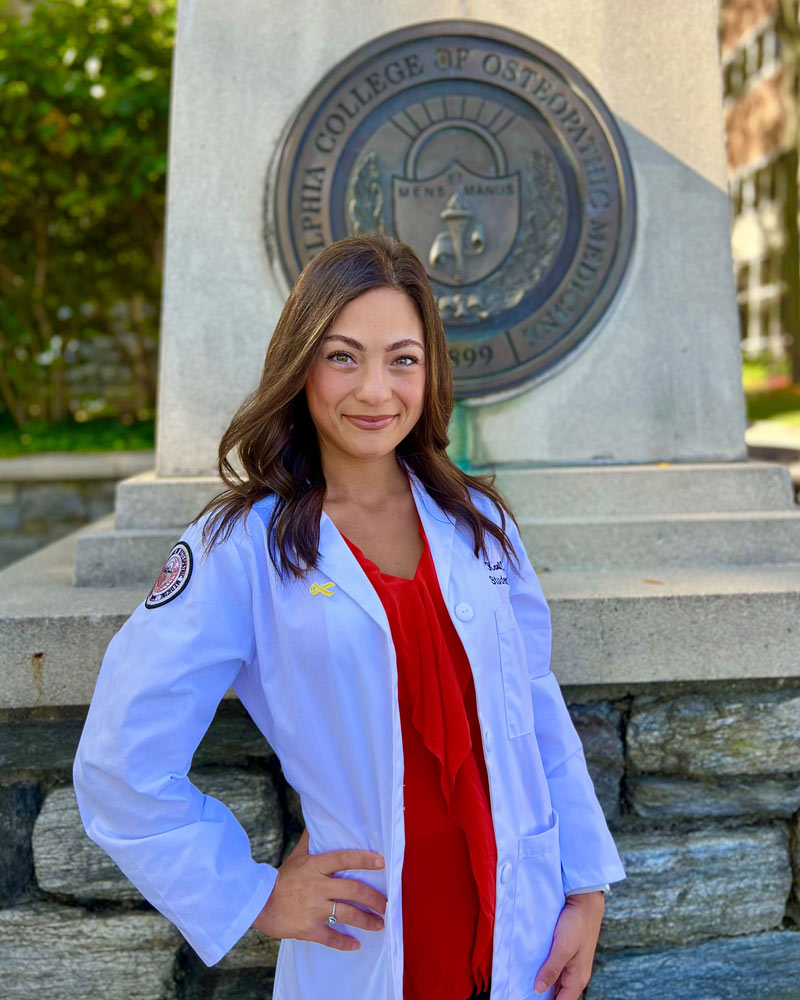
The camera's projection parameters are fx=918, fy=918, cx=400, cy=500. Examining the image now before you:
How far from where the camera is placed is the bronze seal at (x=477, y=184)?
2.73m

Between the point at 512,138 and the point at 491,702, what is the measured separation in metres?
1.87

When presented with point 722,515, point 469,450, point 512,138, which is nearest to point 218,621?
point 469,450

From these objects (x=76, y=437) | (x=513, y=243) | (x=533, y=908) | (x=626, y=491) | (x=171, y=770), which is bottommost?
A: (x=533, y=908)

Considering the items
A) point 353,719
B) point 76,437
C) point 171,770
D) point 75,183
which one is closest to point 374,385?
point 353,719

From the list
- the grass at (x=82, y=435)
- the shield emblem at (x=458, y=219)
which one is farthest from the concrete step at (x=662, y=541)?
the grass at (x=82, y=435)

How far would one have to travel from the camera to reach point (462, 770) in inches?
63.4

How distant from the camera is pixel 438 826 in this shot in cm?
161

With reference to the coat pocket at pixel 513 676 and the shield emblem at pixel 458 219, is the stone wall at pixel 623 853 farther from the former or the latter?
the shield emblem at pixel 458 219

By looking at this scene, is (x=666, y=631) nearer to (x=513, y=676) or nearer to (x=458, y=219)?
(x=513, y=676)

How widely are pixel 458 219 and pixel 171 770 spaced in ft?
6.22

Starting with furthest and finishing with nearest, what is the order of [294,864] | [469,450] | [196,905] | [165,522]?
[469,450]
[165,522]
[294,864]
[196,905]

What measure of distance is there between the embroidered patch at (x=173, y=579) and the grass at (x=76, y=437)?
5.28m

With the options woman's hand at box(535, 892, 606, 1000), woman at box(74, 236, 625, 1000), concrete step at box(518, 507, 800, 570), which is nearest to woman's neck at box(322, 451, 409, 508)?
woman at box(74, 236, 625, 1000)

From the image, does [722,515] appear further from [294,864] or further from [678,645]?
[294,864]
